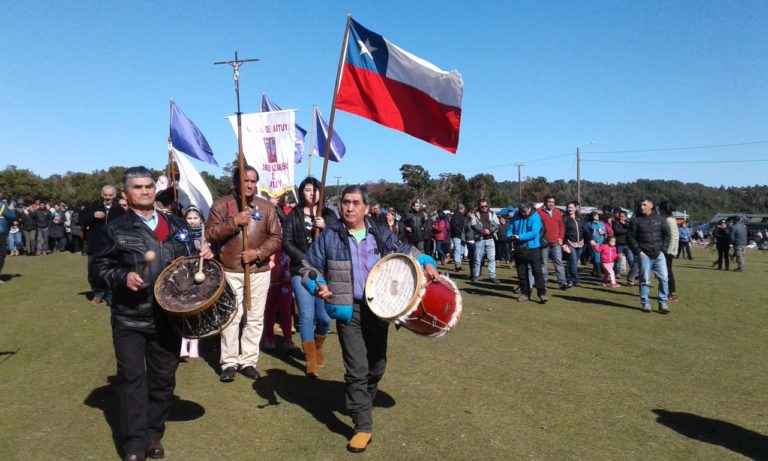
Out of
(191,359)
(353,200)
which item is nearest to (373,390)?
(353,200)

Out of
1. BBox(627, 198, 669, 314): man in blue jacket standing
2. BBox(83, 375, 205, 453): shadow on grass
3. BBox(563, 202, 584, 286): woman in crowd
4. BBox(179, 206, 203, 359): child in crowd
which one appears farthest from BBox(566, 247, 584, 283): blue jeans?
BBox(83, 375, 205, 453): shadow on grass

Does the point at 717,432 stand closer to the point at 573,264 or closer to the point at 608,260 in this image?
the point at 573,264

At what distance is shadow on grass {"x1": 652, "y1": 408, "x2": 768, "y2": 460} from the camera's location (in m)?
4.73

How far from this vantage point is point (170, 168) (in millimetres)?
9703

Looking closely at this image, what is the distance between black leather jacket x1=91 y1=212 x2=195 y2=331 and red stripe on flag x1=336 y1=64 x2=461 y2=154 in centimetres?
297

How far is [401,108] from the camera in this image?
691 centimetres

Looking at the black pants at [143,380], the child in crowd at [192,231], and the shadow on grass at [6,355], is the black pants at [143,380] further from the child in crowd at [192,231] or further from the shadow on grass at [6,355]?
the shadow on grass at [6,355]

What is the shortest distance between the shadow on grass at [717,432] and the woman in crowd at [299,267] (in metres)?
3.52

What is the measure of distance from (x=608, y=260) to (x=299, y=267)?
1068 cm

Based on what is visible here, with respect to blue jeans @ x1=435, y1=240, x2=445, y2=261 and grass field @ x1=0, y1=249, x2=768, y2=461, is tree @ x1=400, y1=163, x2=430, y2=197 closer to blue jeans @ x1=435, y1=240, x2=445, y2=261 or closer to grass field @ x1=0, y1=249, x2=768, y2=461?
blue jeans @ x1=435, y1=240, x2=445, y2=261

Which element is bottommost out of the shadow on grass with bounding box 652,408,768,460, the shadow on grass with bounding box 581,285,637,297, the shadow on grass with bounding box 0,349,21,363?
the shadow on grass with bounding box 581,285,637,297

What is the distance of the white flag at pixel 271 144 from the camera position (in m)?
10.7

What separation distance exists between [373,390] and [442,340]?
3510mm

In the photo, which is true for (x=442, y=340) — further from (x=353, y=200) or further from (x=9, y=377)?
(x=9, y=377)
